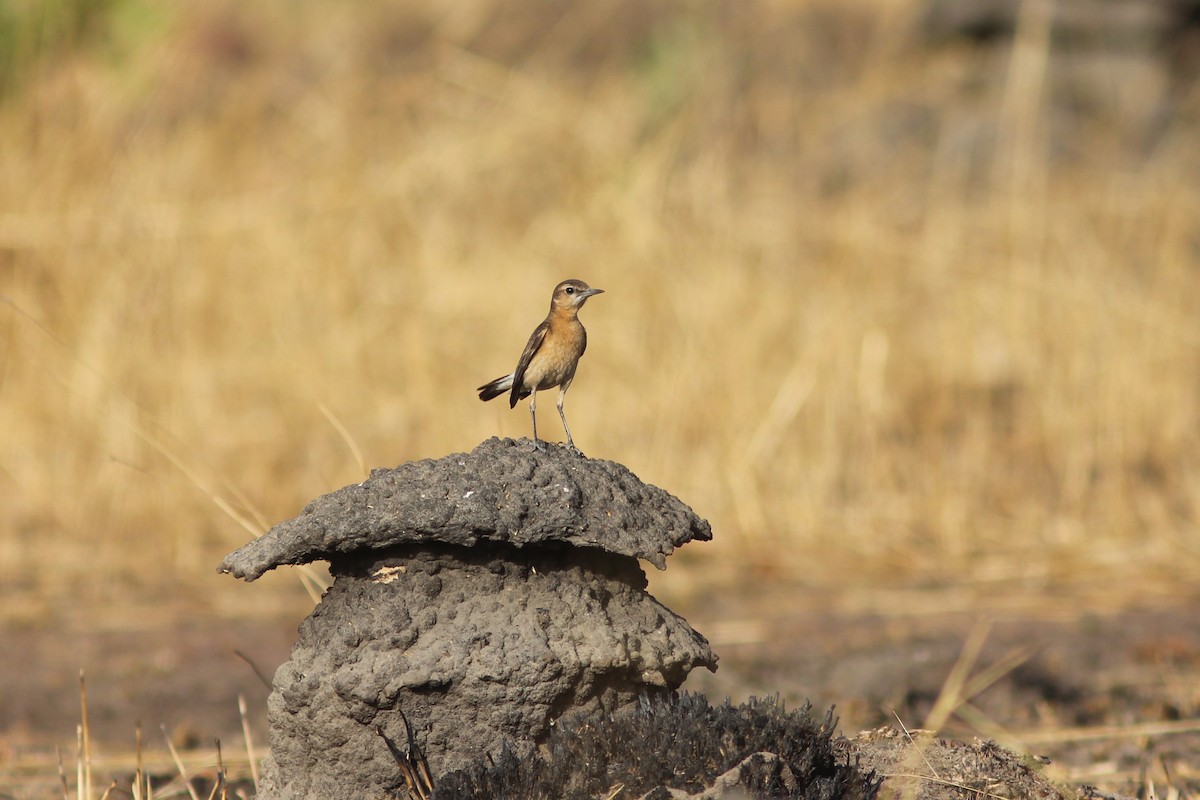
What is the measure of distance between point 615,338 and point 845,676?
159 inches

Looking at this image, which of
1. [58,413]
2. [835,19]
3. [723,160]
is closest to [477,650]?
[58,413]

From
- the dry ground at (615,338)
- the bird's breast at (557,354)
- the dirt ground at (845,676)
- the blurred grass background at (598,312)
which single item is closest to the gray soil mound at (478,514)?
the bird's breast at (557,354)

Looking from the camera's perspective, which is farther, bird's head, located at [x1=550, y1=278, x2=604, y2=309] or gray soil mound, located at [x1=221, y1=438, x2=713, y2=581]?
bird's head, located at [x1=550, y1=278, x2=604, y2=309]

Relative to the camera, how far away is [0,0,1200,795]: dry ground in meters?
8.79

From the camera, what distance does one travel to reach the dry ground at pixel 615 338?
346 inches

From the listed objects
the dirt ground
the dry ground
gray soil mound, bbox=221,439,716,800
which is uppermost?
the dry ground

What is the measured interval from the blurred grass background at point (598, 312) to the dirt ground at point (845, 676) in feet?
2.01

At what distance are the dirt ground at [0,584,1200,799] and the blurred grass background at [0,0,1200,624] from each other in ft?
2.01

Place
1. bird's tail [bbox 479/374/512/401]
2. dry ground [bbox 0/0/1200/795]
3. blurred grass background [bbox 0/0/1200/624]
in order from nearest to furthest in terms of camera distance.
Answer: bird's tail [bbox 479/374/512/401] → dry ground [bbox 0/0/1200/795] → blurred grass background [bbox 0/0/1200/624]

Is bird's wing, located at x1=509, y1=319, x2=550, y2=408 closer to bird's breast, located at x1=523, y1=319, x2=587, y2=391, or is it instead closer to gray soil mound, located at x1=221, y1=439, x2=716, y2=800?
bird's breast, located at x1=523, y1=319, x2=587, y2=391

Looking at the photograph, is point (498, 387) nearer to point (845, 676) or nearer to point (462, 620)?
point (462, 620)

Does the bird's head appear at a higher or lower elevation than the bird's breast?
higher

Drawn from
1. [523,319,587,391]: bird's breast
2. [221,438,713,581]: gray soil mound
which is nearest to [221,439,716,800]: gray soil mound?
[221,438,713,581]: gray soil mound

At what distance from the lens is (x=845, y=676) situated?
6.97 meters
